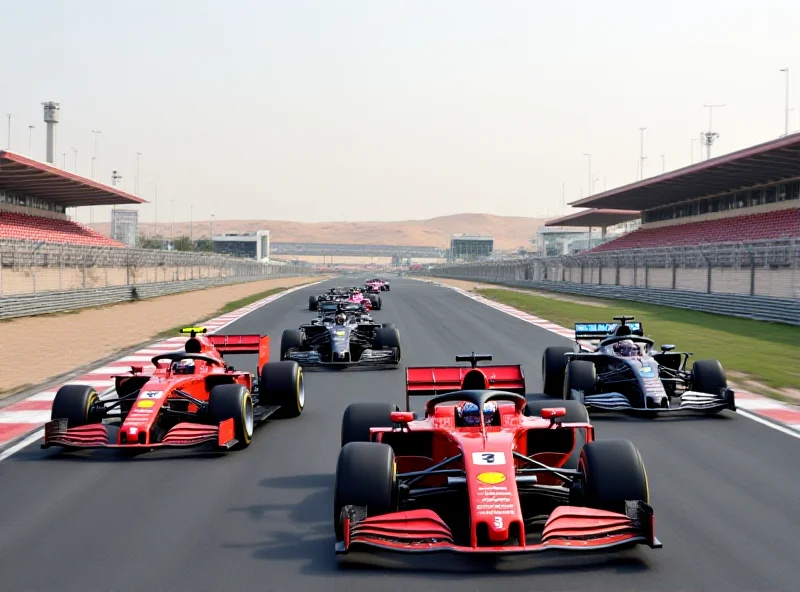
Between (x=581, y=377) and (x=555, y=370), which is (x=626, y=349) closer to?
(x=581, y=377)

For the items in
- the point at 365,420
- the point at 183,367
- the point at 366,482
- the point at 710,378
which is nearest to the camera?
the point at 366,482

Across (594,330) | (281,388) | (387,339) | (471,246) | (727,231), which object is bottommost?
(281,388)

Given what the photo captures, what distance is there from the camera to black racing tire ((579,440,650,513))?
604 cm

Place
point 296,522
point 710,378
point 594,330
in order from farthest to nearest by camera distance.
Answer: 1. point 594,330
2. point 710,378
3. point 296,522

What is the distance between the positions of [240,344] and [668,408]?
19.3ft

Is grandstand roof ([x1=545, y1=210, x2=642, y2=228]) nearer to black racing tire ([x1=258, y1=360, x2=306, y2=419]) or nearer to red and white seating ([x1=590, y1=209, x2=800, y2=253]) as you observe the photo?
red and white seating ([x1=590, y1=209, x2=800, y2=253])

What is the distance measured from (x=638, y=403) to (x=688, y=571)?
5896 millimetres

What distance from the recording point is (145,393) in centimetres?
928

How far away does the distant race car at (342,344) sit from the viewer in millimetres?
16500

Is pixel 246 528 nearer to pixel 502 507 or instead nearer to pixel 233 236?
pixel 502 507

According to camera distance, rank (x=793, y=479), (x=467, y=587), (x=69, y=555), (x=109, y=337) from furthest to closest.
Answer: (x=109, y=337) → (x=793, y=479) → (x=69, y=555) → (x=467, y=587)

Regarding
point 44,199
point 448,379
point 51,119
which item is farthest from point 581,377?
point 51,119

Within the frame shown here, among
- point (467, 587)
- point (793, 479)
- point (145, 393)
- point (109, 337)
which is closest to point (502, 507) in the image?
point (467, 587)

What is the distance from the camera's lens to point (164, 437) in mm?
9086
